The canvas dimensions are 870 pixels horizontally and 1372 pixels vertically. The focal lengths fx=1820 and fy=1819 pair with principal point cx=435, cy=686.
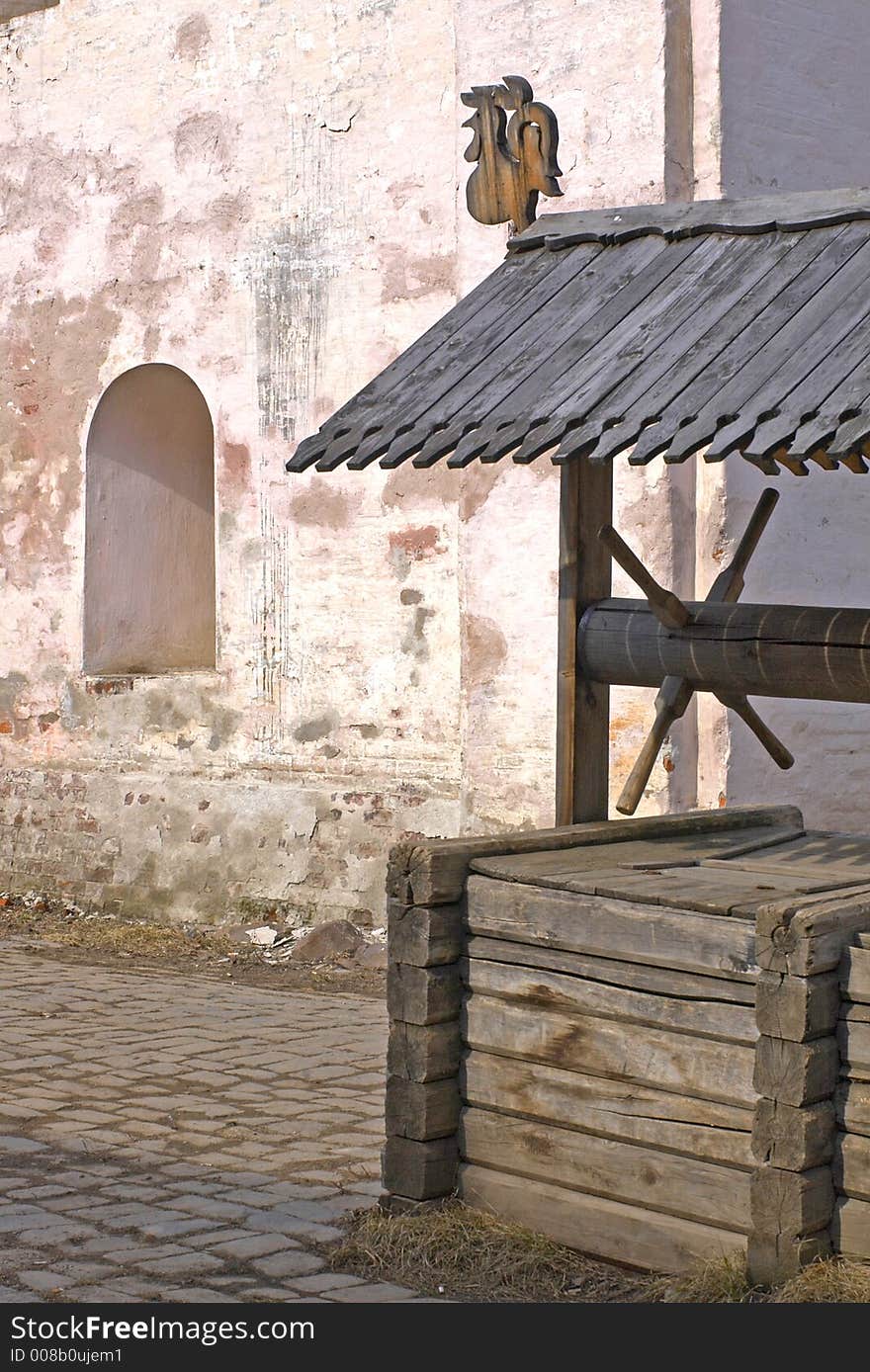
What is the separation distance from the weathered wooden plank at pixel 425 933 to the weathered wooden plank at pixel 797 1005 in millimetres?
869

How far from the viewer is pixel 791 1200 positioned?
3639 millimetres

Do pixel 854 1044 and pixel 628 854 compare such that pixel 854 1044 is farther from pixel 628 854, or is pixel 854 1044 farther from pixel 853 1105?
pixel 628 854

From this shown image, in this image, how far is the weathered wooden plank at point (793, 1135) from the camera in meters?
3.62

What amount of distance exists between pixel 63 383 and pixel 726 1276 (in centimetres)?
725

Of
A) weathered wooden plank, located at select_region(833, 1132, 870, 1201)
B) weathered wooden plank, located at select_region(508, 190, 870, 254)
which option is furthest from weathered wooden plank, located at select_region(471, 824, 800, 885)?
weathered wooden plank, located at select_region(508, 190, 870, 254)

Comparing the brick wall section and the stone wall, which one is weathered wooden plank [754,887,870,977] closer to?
the stone wall

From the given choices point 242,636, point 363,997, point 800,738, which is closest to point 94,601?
point 242,636

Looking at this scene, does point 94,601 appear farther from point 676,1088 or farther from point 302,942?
point 676,1088

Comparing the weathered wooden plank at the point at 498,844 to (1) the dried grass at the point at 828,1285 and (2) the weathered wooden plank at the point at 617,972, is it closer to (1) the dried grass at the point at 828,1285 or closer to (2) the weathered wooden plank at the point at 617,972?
(2) the weathered wooden plank at the point at 617,972

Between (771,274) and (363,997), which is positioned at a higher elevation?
(771,274)

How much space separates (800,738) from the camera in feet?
25.4

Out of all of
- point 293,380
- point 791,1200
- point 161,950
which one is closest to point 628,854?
point 791,1200

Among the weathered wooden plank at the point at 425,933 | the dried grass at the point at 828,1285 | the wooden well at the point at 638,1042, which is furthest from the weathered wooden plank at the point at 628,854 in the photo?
the dried grass at the point at 828,1285

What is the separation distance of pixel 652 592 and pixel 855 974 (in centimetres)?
114
